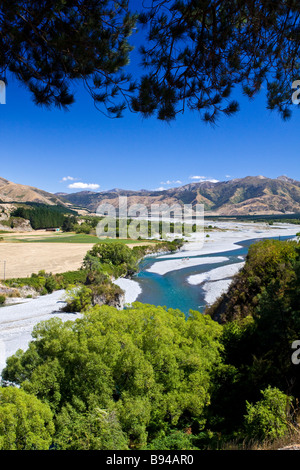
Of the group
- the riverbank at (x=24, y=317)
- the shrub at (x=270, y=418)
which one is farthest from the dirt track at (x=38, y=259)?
the shrub at (x=270, y=418)

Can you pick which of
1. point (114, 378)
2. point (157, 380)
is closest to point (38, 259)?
point (114, 378)

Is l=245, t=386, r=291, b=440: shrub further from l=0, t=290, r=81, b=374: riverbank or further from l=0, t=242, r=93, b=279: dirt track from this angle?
l=0, t=242, r=93, b=279: dirt track

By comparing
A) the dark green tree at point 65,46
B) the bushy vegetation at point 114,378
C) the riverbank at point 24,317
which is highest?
the dark green tree at point 65,46

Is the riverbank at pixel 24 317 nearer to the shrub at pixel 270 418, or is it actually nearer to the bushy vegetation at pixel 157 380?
the bushy vegetation at pixel 157 380

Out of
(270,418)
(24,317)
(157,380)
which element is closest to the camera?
(270,418)

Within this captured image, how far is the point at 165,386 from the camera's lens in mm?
10789

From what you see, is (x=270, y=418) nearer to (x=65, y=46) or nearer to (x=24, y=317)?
(x=65, y=46)

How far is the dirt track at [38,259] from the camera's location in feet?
138

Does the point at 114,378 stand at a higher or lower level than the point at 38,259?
lower

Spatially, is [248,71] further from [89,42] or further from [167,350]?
[167,350]

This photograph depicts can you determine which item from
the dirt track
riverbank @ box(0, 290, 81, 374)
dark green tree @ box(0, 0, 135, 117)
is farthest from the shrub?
the dirt track

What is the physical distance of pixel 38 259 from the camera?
49719mm

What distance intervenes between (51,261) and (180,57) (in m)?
47.5
